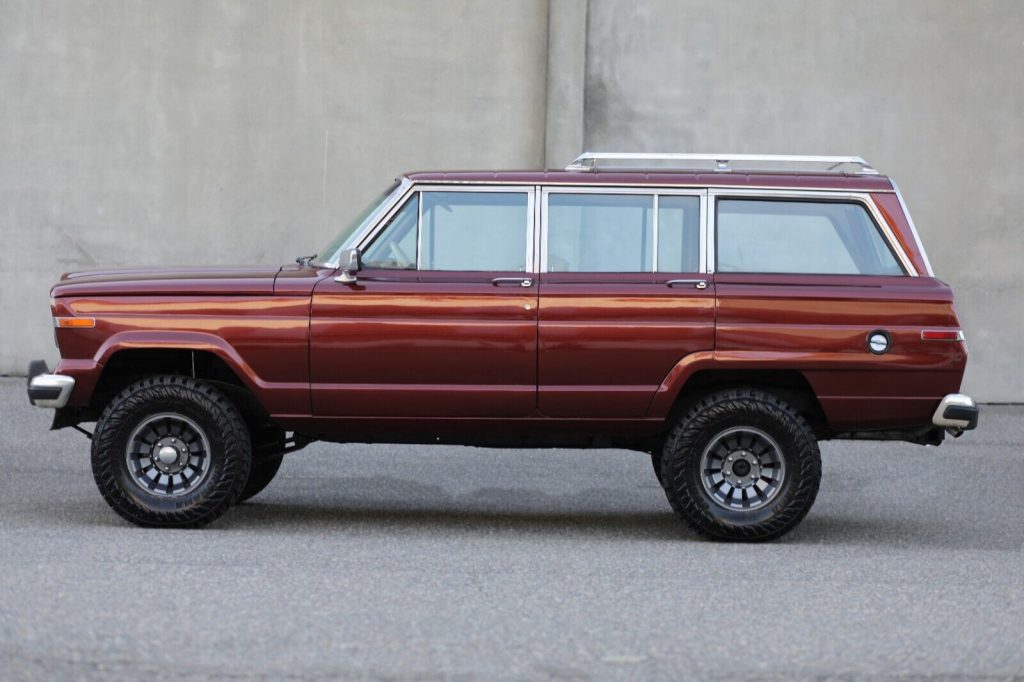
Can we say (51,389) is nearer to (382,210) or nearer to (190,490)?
(190,490)

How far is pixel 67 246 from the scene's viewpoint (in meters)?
15.0

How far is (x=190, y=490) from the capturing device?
7.81m

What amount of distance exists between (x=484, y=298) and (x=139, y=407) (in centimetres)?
183

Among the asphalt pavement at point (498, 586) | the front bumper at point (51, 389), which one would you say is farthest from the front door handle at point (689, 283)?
the front bumper at point (51, 389)

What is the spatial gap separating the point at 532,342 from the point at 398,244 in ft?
2.87

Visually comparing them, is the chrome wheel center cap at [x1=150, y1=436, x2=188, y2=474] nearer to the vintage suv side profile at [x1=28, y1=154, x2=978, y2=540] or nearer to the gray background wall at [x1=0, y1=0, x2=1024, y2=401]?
the vintage suv side profile at [x1=28, y1=154, x2=978, y2=540]

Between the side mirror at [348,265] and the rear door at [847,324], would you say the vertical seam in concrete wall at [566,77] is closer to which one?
the rear door at [847,324]

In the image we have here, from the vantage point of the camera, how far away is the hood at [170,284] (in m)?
7.86

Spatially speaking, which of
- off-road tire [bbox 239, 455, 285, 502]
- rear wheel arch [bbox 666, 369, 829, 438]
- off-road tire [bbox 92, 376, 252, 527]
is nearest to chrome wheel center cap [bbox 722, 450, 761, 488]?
rear wheel arch [bbox 666, 369, 829, 438]

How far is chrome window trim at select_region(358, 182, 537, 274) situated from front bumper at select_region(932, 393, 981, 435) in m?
2.16

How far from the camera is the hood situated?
25.8ft

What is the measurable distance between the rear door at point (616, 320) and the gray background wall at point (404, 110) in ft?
23.6

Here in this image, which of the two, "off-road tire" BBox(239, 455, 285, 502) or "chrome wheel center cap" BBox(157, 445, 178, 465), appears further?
"off-road tire" BBox(239, 455, 285, 502)

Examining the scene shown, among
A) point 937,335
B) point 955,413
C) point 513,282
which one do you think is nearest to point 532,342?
point 513,282
